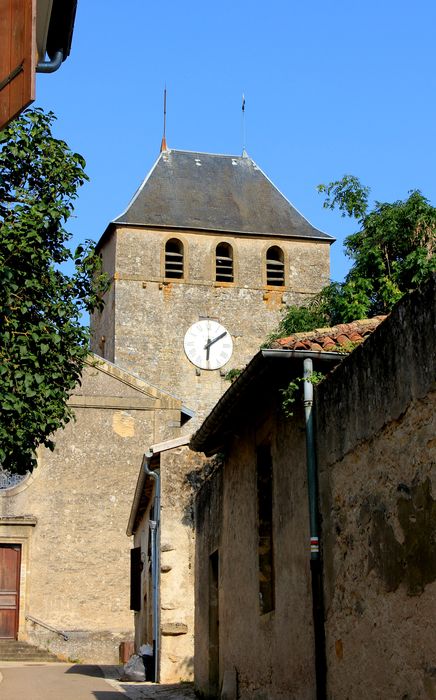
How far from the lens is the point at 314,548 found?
830 centimetres

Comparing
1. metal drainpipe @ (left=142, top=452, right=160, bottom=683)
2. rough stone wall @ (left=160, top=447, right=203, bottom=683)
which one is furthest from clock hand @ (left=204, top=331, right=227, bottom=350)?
rough stone wall @ (left=160, top=447, right=203, bottom=683)

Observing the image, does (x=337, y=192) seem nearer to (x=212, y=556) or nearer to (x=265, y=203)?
(x=212, y=556)

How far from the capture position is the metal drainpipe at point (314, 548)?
318 inches

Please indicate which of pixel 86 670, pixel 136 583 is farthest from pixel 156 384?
pixel 86 670

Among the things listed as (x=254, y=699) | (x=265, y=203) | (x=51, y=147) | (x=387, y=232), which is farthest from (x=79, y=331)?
(x=265, y=203)

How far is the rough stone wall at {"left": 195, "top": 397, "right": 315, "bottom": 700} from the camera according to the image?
884 centimetres

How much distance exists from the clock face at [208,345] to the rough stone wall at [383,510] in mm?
24960

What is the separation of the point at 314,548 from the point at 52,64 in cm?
473

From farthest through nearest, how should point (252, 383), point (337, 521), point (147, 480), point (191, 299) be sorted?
point (191, 299), point (147, 480), point (252, 383), point (337, 521)

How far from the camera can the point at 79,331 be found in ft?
38.2

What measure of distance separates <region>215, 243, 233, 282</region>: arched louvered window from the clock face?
1896 mm

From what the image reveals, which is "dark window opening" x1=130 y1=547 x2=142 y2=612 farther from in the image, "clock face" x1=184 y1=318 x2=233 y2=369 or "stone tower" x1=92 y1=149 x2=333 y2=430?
"clock face" x1=184 y1=318 x2=233 y2=369

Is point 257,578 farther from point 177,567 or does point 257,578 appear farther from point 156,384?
point 156,384

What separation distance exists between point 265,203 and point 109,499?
593 inches
